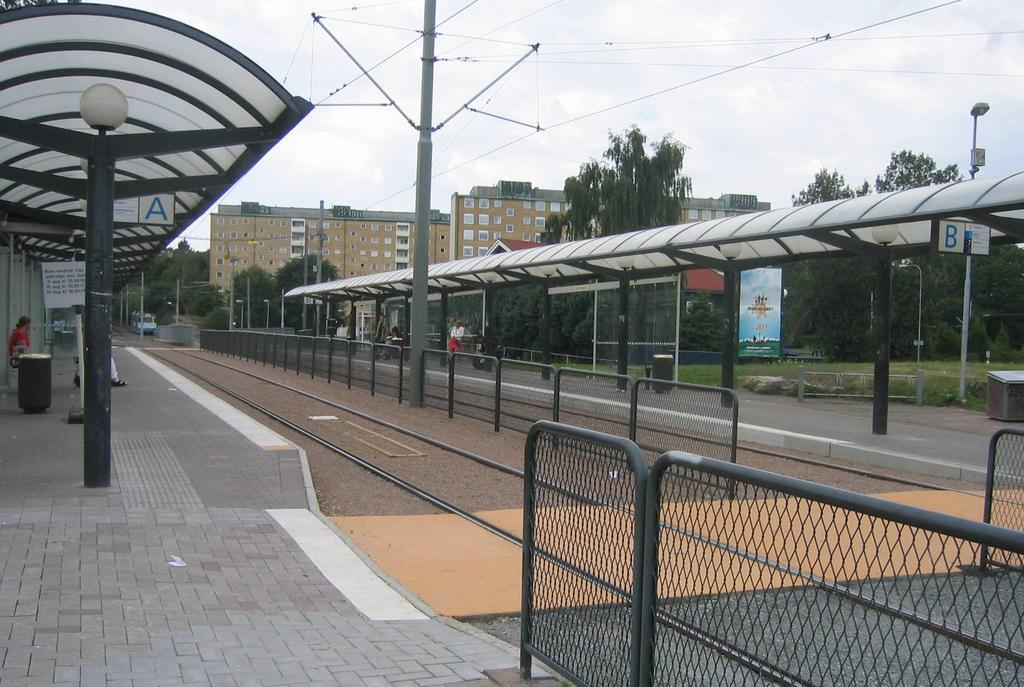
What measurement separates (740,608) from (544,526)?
4.61 feet

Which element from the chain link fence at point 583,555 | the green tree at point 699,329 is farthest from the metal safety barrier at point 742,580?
the green tree at point 699,329

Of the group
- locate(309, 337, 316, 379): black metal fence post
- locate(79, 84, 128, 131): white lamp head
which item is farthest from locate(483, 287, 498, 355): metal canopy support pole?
locate(79, 84, 128, 131): white lamp head

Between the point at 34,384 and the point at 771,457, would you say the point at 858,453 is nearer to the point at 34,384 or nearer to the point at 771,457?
the point at 771,457

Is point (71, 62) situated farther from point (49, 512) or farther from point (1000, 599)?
point (1000, 599)

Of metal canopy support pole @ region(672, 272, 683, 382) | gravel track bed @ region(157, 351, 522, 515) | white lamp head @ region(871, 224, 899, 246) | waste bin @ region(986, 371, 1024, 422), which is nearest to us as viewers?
gravel track bed @ region(157, 351, 522, 515)

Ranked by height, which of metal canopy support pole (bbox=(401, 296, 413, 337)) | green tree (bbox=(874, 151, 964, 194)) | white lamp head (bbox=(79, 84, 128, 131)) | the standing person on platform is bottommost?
the standing person on platform

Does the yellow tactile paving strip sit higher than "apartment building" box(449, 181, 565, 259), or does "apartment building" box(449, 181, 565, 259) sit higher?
"apartment building" box(449, 181, 565, 259)

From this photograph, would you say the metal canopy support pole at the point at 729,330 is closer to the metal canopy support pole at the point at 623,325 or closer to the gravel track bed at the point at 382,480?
the metal canopy support pole at the point at 623,325

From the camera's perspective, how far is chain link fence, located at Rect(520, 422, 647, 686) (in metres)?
3.65

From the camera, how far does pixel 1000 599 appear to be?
7.73 ft

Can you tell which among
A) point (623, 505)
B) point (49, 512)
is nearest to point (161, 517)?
point (49, 512)

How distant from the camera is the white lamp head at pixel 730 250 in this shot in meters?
17.7

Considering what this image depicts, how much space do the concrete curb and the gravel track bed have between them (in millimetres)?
5187

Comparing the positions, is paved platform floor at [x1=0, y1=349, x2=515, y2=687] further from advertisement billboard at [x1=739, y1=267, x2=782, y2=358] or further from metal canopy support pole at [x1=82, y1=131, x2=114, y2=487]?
advertisement billboard at [x1=739, y1=267, x2=782, y2=358]
